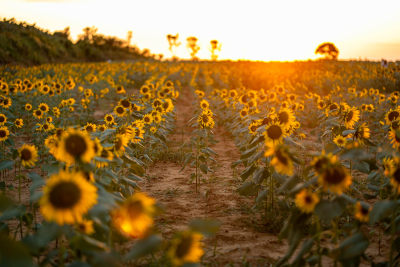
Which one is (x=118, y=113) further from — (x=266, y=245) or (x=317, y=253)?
(x=317, y=253)

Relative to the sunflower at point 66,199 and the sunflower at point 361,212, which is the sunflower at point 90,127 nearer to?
the sunflower at point 66,199

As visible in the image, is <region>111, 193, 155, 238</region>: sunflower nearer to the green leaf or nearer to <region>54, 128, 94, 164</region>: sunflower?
the green leaf

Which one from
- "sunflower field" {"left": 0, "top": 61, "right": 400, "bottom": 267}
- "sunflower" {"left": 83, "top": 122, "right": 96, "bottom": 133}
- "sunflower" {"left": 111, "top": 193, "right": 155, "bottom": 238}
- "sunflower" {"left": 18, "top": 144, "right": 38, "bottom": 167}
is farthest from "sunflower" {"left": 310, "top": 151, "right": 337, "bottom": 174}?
"sunflower" {"left": 83, "top": 122, "right": 96, "bottom": 133}

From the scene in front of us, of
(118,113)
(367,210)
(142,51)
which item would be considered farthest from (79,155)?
(142,51)

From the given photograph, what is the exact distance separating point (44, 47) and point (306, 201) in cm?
3226

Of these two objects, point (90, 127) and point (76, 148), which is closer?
point (76, 148)

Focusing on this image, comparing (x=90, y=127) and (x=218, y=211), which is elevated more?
(x=90, y=127)

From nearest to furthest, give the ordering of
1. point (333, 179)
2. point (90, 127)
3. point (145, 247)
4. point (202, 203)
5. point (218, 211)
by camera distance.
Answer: point (145, 247)
point (333, 179)
point (218, 211)
point (202, 203)
point (90, 127)

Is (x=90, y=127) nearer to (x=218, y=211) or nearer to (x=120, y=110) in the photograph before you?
(x=120, y=110)

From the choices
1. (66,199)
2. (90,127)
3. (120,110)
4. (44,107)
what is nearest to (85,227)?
(66,199)

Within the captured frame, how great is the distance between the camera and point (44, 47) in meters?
30.4

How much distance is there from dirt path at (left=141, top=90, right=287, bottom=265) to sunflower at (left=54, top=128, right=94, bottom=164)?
140cm

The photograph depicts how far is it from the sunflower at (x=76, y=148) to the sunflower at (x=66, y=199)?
1.01 ft

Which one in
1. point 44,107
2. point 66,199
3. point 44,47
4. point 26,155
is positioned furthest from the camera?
point 44,47
